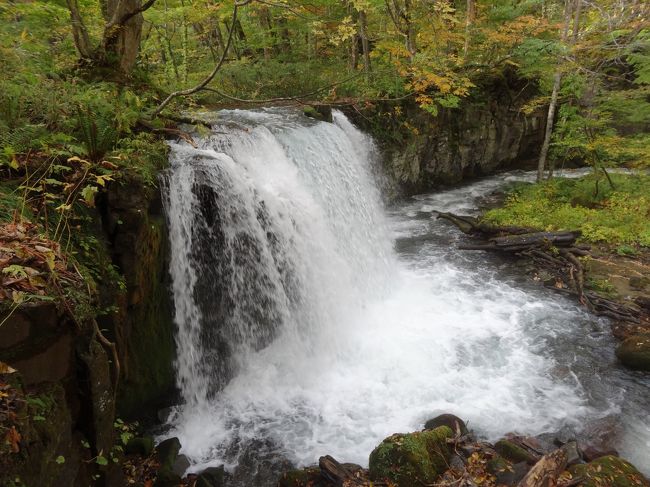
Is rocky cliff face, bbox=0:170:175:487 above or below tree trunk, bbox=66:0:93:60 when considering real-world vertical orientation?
below

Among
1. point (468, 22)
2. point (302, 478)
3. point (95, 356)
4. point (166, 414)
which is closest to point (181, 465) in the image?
point (166, 414)

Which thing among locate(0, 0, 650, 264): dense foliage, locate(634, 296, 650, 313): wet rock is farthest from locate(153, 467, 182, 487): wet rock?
locate(634, 296, 650, 313): wet rock

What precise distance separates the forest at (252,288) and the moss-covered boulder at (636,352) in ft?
0.11

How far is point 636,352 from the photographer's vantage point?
6.55m

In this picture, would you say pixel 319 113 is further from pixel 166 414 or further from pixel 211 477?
pixel 211 477

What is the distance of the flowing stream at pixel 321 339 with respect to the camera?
570 cm

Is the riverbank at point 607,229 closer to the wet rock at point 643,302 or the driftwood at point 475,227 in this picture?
the wet rock at point 643,302

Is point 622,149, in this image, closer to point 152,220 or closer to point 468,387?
point 468,387

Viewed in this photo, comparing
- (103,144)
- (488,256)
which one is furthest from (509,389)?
(103,144)

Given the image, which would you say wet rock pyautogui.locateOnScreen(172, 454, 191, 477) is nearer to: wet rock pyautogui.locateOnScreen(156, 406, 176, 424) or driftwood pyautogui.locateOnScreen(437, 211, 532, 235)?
wet rock pyautogui.locateOnScreen(156, 406, 176, 424)

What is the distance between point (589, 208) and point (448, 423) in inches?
408

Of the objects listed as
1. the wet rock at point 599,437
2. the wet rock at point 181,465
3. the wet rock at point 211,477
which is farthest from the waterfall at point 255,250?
the wet rock at point 599,437

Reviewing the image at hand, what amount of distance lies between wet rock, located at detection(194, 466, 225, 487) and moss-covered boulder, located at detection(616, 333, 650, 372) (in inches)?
259

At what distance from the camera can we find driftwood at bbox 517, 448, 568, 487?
165 inches
